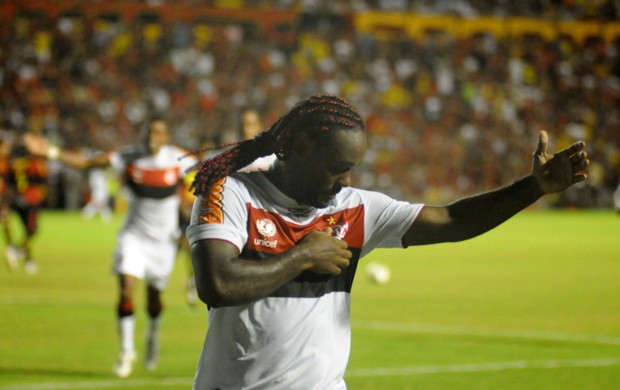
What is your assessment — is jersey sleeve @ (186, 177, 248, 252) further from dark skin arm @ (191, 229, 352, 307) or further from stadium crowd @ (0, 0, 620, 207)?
stadium crowd @ (0, 0, 620, 207)

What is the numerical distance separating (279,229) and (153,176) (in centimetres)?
819

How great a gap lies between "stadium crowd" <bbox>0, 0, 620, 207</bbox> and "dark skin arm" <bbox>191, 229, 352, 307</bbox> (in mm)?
33744

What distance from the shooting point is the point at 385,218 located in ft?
15.3

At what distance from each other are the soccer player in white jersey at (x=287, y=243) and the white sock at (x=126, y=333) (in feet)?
22.3

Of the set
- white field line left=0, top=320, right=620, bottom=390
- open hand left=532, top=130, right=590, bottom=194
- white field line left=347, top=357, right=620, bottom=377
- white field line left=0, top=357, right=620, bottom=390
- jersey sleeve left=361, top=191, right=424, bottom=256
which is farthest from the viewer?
white field line left=347, top=357, right=620, bottom=377

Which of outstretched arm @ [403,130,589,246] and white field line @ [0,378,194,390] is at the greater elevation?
outstretched arm @ [403,130,589,246]

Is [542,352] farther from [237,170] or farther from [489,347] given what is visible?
[237,170]

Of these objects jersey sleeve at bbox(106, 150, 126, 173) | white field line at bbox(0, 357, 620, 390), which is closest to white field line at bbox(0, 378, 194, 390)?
white field line at bbox(0, 357, 620, 390)

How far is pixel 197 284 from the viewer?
4.03 m

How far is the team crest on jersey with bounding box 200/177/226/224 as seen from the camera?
4.15 metres

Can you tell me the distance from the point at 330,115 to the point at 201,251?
0.69 meters

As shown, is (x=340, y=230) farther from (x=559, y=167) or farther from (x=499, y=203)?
(x=559, y=167)

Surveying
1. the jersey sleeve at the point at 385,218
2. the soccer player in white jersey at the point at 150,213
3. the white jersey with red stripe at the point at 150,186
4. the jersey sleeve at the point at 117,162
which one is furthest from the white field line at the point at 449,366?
the jersey sleeve at the point at 385,218

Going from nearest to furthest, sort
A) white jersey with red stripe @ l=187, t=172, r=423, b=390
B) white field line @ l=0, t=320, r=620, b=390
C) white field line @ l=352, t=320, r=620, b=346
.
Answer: white jersey with red stripe @ l=187, t=172, r=423, b=390 → white field line @ l=0, t=320, r=620, b=390 → white field line @ l=352, t=320, r=620, b=346
